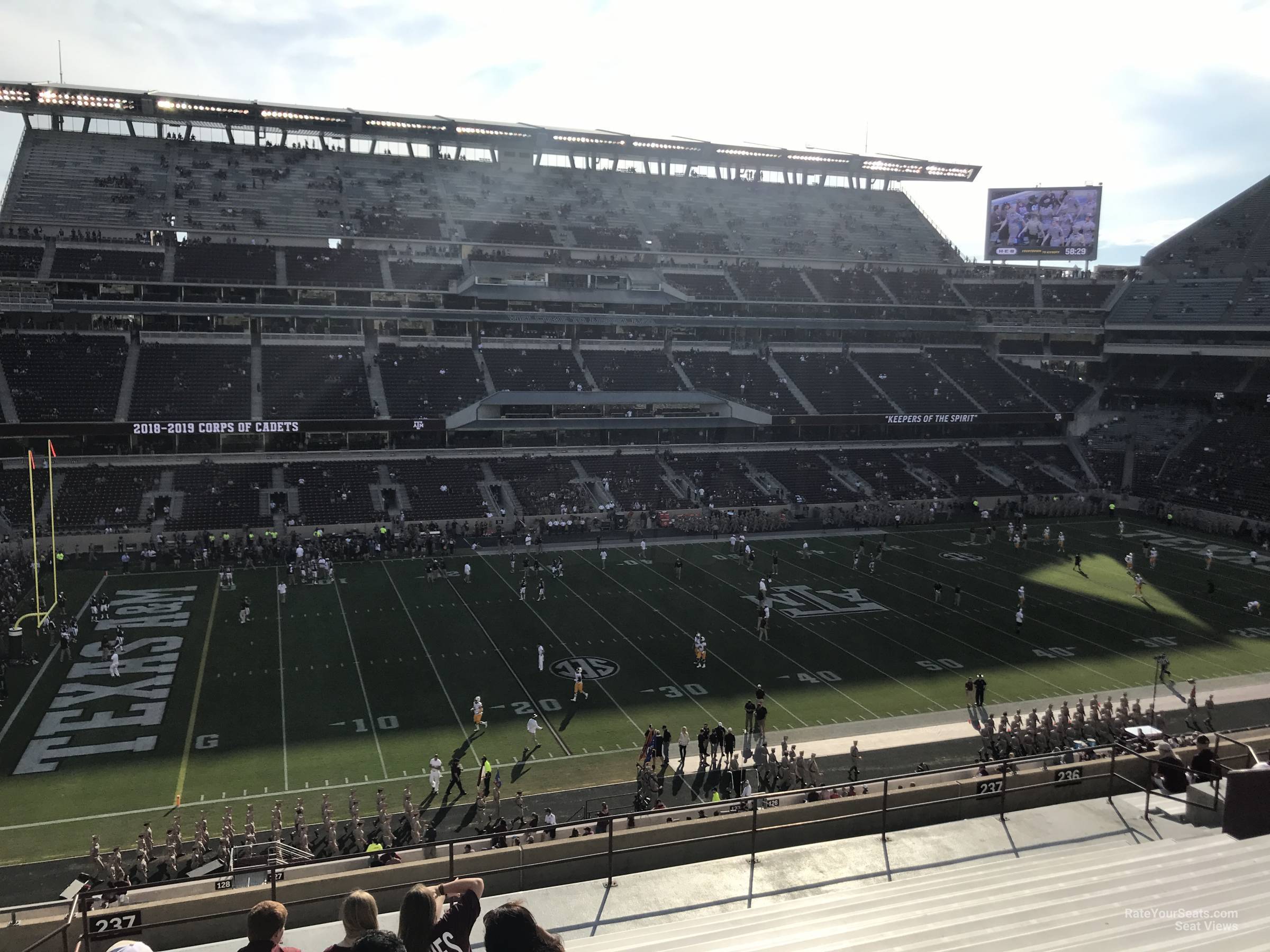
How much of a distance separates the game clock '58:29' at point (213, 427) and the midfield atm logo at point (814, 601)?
26825 millimetres

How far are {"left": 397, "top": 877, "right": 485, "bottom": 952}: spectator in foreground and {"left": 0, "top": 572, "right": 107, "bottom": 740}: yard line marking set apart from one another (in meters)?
22.0

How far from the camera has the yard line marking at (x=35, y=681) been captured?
74.8 feet

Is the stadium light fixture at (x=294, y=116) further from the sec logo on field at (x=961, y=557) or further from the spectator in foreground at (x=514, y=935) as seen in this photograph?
the spectator in foreground at (x=514, y=935)

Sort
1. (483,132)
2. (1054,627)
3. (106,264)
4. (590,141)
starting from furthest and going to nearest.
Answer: (590,141) → (483,132) → (106,264) → (1054,627)

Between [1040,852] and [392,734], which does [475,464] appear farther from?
[1040,852]

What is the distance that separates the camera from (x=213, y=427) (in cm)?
4572

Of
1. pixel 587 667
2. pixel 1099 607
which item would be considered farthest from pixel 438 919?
pixel 1099 607

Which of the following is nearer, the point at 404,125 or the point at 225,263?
the point at 225,263

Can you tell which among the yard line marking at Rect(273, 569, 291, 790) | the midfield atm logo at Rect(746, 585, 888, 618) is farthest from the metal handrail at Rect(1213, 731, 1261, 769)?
the midfield atm logo at Rect(746, 585, 888, 618)

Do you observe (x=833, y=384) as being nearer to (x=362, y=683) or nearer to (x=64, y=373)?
(x=362, y=683)

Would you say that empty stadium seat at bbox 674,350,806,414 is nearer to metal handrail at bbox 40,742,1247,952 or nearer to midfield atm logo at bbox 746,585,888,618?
midfield atm logo at bbox 746,585,888,618

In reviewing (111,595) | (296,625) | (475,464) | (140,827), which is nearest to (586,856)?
(140,827)

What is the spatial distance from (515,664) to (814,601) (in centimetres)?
1290

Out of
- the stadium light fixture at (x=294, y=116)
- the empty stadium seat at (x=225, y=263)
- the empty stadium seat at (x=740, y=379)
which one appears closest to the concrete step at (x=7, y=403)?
the empty stadium seat at (x=225, y=263)
